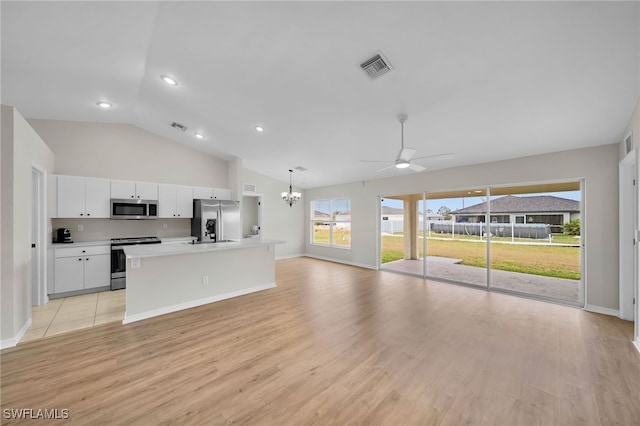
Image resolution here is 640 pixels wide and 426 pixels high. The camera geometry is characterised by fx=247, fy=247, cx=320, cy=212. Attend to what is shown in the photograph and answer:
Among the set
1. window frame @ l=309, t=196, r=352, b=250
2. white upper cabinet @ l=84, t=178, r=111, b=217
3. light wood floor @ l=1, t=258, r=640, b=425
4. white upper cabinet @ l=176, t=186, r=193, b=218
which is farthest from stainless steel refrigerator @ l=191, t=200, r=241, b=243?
window frame @ l=309, t=196, r=352, b=250

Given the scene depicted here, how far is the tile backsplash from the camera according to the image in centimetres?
496

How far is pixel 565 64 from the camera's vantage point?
238 centimetres

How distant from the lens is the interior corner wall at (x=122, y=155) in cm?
488

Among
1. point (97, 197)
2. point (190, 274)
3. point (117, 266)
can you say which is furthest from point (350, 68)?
point (117, 266)

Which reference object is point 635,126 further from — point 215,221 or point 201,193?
point 201,193

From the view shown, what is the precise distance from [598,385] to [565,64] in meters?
2.93

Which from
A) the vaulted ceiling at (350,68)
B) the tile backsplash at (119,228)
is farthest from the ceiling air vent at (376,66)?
the tile backsplash at (119,228)

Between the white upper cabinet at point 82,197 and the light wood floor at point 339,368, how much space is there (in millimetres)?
2724

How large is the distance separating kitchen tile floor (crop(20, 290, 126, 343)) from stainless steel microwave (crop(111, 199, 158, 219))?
157 cm

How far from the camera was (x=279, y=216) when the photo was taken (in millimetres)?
8289

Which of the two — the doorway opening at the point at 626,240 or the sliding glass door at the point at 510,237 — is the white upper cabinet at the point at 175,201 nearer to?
the sliding glass door at the point at 510,237

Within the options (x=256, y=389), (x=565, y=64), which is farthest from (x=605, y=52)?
(x=256, y=389)

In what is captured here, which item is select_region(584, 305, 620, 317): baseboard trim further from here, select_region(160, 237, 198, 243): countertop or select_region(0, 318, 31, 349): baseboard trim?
select_region(0, 318, 31, 349): baseboard trim

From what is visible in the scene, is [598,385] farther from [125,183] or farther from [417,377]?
[125,183]
